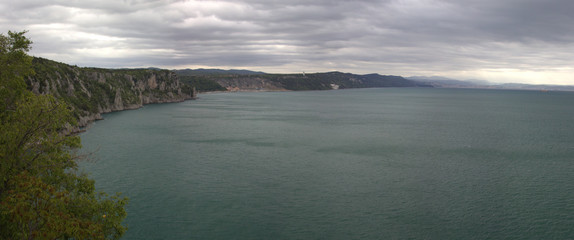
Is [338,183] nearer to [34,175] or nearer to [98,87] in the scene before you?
[34,175]

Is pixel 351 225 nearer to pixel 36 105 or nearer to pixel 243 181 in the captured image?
pixel 243 181

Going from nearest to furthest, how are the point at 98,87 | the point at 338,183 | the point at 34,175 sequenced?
the point at 34,175, the point at 338,183, the point at 98,87

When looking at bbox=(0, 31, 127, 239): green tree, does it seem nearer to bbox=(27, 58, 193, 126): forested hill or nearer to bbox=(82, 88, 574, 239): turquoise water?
bbox=(82, 88, 574, 239): turquoise water

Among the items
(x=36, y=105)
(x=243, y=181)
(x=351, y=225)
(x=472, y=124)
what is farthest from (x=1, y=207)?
(x=472, y=124)

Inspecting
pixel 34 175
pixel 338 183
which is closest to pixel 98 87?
pixel 338 183

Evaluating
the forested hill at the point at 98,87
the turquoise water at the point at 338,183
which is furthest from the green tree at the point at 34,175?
the forested hill at the point at 98,87

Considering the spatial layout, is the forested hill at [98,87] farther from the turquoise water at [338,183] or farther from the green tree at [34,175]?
the green tree at [34,175]
